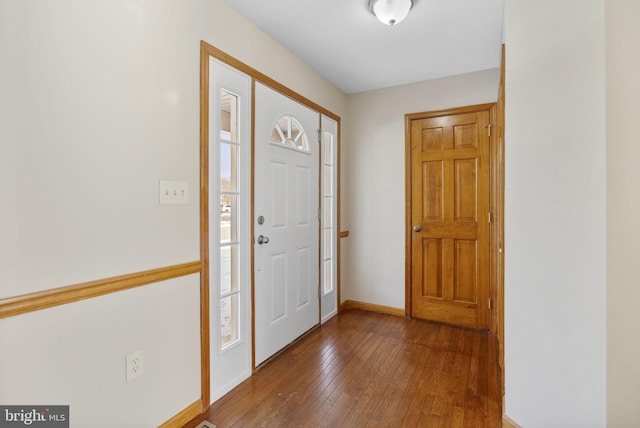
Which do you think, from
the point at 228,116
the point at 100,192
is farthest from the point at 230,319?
the point at 228,116

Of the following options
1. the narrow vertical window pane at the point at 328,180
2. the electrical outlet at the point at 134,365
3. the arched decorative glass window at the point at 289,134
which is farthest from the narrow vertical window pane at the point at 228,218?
the narrow vertical window pane at the point at 328,180

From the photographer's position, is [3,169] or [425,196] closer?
[3,169]

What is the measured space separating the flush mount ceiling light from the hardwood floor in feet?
7.73

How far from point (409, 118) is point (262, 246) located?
2.07 metres

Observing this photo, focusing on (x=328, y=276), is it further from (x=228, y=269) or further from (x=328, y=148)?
(x=228, y=269)

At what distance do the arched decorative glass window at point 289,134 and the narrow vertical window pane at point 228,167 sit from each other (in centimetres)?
42

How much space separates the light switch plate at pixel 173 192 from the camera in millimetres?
1554

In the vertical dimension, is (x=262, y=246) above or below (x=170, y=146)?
below

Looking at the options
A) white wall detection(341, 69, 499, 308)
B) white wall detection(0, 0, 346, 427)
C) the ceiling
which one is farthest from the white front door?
white wall detection(341, 69, 499, 308)

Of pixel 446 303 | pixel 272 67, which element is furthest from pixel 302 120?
pixel 446 303

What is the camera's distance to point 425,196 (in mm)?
3203
